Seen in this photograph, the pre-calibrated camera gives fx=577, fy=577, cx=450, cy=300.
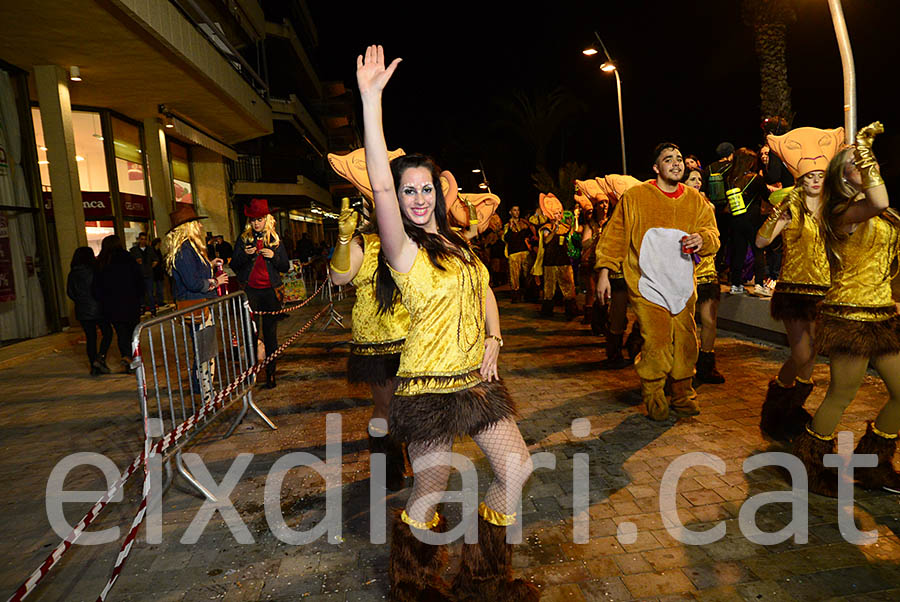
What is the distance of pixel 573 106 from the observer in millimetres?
31125

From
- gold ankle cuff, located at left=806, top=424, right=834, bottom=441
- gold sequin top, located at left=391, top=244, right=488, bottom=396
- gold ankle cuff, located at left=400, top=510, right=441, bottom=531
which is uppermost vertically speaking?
gold sequin top, located at left=391, top=244, right=488, bottom=396

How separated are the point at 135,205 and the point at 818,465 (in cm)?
1603

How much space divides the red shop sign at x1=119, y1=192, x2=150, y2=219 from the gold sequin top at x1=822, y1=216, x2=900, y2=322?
15468mm

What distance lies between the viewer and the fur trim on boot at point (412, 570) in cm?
255

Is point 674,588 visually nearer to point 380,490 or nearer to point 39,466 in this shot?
point 380,490

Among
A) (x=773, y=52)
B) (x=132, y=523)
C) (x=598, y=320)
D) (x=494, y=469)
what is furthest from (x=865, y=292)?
(x=773, y=52)

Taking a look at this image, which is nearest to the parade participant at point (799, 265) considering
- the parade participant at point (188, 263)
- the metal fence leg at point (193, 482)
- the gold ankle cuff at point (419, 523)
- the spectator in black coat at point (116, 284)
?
the gold ankle cuff at point (419, 523)

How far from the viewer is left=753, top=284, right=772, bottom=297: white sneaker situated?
27.6 ft

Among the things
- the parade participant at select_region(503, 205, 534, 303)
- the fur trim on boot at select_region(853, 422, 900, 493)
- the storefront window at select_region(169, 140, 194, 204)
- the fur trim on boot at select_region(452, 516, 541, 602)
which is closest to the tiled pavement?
the fur trim on boot at select_region(853, 422, 900, 493)

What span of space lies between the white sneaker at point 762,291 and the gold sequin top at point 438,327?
7348 mm

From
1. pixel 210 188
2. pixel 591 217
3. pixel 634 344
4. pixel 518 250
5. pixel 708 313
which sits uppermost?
pixel 210 188

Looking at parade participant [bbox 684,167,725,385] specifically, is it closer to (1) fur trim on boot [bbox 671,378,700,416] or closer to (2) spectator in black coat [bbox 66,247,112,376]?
(1) fur trim on boot [bbox 671,378,700,416]

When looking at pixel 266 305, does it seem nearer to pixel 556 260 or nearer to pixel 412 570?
pixel 412 570

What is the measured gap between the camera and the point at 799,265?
14.8 ft
